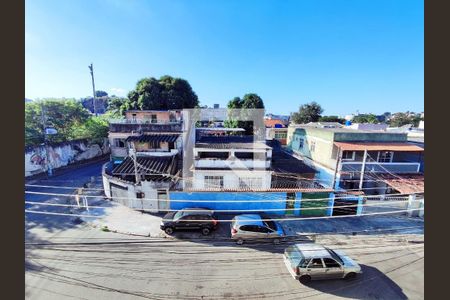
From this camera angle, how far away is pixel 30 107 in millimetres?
23250

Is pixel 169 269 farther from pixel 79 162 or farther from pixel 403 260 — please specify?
pixel 79 162

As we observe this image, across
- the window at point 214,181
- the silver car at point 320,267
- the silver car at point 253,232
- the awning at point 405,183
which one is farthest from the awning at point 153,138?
the awning at point 405,183

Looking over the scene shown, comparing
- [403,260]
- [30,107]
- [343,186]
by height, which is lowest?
[403,260]

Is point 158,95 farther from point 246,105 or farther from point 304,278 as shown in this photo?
point 304,278

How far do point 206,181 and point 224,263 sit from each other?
21.3 ft

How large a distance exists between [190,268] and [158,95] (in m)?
27.7

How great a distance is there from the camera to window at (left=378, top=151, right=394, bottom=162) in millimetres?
17844

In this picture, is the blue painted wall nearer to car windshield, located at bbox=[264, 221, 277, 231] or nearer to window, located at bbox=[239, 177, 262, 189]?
window, located at bbox=[239, 177, 262, 189]

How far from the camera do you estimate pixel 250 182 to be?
48.5ft

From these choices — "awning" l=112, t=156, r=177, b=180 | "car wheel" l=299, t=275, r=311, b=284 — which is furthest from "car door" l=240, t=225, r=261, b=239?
"awning" l=112, t=156, r=177, b=180

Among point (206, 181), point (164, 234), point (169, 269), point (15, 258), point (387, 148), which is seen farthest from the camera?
point (387, 148)

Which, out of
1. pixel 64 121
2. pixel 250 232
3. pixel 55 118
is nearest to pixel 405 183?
pixel 250 232

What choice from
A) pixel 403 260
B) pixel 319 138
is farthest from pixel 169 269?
pixel 319 138

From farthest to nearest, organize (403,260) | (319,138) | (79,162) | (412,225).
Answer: (79,162)
(319,138)
(412,225)
(403,260)
